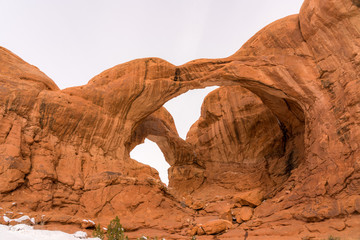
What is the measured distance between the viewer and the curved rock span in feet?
34.4

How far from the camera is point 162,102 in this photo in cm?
1655

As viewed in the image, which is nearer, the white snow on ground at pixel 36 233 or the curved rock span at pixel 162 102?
the white snow on ground at pixel 36 233

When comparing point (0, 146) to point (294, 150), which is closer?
point (0, 146)

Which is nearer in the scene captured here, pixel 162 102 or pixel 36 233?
pixel 36 233

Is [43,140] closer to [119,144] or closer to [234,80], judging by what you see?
[119,144]

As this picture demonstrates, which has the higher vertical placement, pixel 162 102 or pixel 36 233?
pixel 162 102

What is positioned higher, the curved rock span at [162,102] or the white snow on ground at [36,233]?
the curved rock span at [162,102]

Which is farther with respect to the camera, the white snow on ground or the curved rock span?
the curved rock span

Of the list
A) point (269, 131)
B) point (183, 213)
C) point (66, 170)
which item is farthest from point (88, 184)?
point (269, 131)

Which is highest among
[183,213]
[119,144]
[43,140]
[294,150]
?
[294,150]

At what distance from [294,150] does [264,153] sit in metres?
3.54

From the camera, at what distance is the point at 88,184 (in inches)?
489

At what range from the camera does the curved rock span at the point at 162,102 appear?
34.4 ft

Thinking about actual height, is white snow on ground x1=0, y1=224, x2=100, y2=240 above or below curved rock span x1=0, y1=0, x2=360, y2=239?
below
